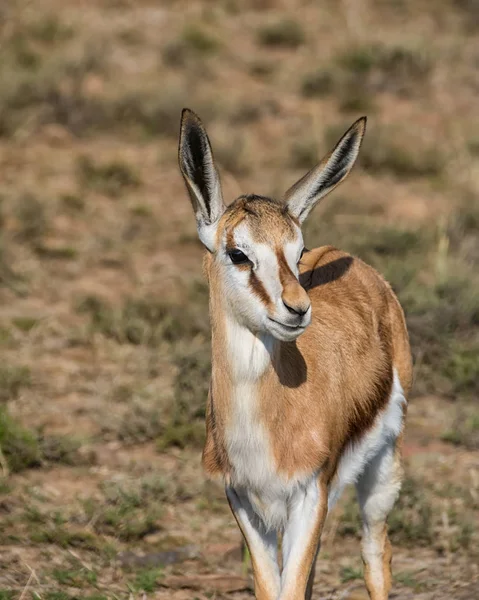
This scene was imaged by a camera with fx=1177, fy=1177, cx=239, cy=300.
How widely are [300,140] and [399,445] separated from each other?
8150 millimetres

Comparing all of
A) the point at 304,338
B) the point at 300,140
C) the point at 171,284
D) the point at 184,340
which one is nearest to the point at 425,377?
the point at 184,340

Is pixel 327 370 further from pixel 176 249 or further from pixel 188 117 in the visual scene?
pixel 176 249

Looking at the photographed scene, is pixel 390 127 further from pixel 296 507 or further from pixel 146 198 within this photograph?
pixel 296 507

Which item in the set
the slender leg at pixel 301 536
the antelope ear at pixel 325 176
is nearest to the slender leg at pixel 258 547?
the slender leg at pixel 301 536

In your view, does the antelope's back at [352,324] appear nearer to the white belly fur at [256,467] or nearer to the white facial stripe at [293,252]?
Result: the white belly fur at [256,467]

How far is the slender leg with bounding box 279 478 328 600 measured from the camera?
182 inches

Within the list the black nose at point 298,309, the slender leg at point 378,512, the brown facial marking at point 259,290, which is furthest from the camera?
the slender leg at point 378,512

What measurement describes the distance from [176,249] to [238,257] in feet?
21.4

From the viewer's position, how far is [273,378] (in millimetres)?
4656

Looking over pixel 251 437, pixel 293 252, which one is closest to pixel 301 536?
pixel 251 437

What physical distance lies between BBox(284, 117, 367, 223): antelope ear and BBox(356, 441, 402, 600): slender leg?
1430 mm

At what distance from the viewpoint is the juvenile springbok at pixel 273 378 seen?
14.7ft

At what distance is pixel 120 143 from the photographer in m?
13.4

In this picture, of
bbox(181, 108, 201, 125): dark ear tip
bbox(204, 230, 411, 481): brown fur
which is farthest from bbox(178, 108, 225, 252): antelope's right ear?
bbox(204, 230, 411, 481): brown fur
